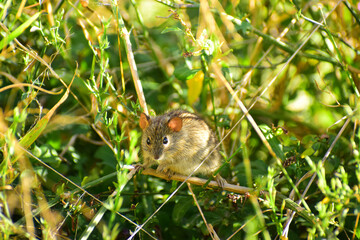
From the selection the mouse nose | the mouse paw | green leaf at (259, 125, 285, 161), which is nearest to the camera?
green leaf at (259, 125, 285, 161)

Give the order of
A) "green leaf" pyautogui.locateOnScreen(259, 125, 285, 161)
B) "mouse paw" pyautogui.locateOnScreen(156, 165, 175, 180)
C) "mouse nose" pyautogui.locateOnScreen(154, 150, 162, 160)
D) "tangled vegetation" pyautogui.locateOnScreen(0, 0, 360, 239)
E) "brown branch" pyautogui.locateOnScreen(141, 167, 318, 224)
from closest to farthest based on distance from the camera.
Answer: "brown branch" pyautogui.locateOnScreen(141, 167, 318, 224), "tangled vegetation" pyautogui.locateOnScreen(0, 0, 360, 239), "green leaf" pyautogui.locateOnScreen(259, 125, 285, 161), "mouse paw" pyautogui.locateOnScreen(156, 165, 175, 180), "mouse nose" pyautogui.locateOnScreen(154, 150, 162, 160)

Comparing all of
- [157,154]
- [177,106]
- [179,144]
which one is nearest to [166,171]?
[157,154]

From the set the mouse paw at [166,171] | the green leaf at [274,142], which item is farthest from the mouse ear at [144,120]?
the green leaf at [274,142]

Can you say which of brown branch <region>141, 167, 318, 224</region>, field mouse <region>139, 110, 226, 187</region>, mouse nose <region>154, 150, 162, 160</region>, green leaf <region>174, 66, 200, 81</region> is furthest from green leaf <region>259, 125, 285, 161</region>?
mouse nose <region>154, 150, 162, 160</region>

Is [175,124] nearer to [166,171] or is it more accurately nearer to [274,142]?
[166,171]

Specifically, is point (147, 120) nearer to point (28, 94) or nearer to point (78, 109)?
point (28, 94)

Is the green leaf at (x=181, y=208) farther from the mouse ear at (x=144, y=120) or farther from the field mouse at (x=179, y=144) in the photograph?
the mouse ear at (x=144, y=120)

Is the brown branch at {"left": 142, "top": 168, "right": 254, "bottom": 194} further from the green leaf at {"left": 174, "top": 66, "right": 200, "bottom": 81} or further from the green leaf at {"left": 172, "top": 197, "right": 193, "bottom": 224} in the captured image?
the green leaf at {"left": 174, "top": 66, "right": 200, "bottom": 81}
